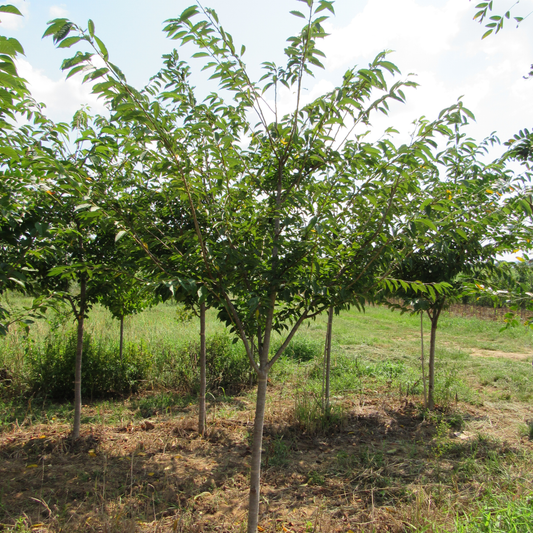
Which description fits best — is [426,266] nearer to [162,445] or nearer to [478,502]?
[478,502]

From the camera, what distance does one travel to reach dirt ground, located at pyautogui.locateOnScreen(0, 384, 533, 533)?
2.95 metres

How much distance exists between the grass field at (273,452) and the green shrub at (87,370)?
6cm

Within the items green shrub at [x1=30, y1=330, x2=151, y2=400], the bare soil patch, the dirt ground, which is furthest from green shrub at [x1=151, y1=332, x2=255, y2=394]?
the bare soil patch

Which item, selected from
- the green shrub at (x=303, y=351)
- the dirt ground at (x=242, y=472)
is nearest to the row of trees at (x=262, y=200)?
the dirt ground at (x=242, y=472)

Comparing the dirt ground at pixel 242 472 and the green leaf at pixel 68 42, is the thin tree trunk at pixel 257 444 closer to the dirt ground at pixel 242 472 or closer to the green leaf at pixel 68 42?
the dirt ground at pixel 242 472

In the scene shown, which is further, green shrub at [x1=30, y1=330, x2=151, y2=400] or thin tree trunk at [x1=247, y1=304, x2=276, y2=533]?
green shrub at [x1=30, y1=330, x2=151, y2=400]

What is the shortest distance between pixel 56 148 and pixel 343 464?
14.3 feet

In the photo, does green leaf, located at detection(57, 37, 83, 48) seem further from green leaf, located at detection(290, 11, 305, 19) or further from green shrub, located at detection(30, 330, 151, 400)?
green shrub, located at detection(30, 330, 151, 400)

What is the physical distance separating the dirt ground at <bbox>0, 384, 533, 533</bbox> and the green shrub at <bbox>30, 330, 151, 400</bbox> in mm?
1155

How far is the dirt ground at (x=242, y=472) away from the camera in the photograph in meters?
2.95

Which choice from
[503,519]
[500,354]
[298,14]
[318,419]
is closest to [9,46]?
[298,14]

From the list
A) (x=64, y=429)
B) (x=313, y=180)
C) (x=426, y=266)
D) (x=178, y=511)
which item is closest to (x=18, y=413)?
(x=64, y=429)

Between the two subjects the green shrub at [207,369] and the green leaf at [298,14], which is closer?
the green leaf at [298,14]

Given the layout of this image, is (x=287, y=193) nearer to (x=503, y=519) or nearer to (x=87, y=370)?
(x=503, y=519)
